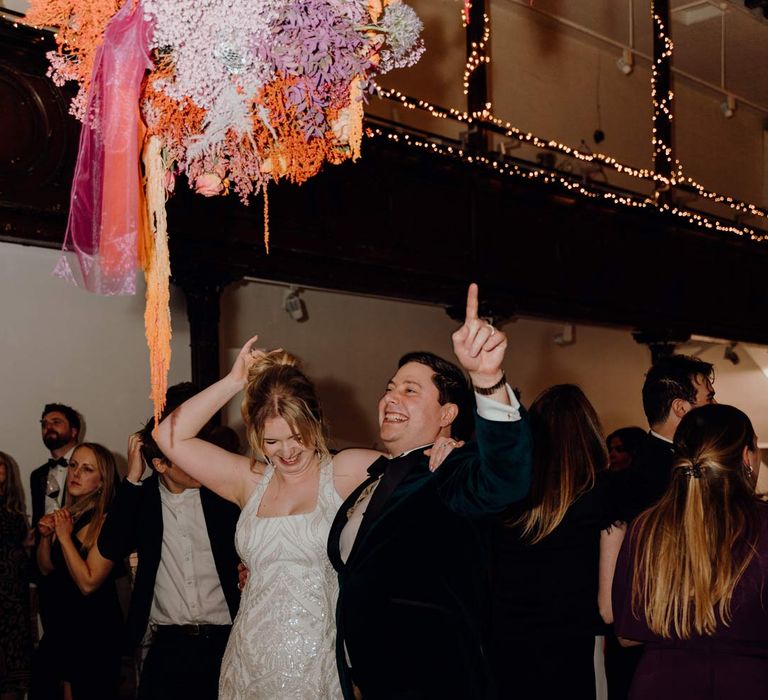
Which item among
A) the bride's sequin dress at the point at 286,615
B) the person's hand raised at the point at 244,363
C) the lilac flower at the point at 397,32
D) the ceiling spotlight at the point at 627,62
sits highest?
the ceiling spotlight at the point at 627,62

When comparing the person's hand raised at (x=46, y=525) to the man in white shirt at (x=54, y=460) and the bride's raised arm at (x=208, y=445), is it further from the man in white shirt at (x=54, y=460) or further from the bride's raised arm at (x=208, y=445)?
the bride's raised arm at (x=208, y=445)

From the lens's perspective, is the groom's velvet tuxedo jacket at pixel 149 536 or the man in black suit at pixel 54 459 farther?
the man in black suit at pixel 54 459

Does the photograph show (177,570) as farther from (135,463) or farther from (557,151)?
(557,151)

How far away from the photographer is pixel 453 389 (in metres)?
2.68

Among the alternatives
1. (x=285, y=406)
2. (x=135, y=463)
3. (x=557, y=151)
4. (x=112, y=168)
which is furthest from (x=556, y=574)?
(x=557, y=151)

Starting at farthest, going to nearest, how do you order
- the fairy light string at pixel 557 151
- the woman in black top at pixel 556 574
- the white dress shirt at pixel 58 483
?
the fairy light string at pixel 557 151 < the white dress shirt at pixel 58 483 < the woman in black top at pixel 556 574

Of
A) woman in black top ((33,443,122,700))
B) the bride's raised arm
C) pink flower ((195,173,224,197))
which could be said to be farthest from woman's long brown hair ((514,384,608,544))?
woman in black top ((33,443,122,700))

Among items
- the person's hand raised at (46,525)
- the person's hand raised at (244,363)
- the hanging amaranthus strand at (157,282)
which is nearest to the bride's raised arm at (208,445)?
the person's hand raised at (244,363)

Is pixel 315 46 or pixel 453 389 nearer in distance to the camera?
Result: pixel 315 46

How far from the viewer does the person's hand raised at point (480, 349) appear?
6.55 ft

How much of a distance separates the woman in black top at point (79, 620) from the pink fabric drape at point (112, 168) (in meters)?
2.09

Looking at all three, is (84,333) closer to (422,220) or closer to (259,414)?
(422,220)

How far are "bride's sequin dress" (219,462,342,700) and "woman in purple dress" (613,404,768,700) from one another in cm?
82

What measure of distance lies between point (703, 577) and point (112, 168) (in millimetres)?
1838
